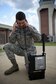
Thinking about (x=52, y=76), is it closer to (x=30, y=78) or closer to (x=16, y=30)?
(x=30, y=78)

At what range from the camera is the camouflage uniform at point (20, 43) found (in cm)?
258

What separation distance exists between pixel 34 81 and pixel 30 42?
0.55 m

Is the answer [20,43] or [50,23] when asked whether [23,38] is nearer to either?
[20,43]

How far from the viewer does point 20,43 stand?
2631mm

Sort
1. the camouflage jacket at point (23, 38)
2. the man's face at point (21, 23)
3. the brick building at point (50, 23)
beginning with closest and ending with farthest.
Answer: the man's face at point (21, 23), the camouflage jacket at point (23, 38), the brick building at point (50, 23)

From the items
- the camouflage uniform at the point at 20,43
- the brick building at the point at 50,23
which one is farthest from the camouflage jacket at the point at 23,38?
the brick building at the point at 50,23

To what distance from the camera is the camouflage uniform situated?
2578 mm

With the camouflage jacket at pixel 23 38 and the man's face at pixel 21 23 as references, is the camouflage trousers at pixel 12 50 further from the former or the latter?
the man's face at pixel 21 23

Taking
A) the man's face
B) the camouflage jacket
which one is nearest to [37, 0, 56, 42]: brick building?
the camouflage jacket

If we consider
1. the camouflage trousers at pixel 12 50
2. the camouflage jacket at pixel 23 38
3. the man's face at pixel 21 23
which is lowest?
the camouflage trousers at pixel 12 50

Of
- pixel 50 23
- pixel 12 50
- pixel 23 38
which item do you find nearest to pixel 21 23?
pixel 23 38

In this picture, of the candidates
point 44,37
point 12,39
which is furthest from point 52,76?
point 12,39

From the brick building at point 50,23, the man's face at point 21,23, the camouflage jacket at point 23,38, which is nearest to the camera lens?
the man's face at point 21,23

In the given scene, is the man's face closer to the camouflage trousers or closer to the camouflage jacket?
the camouflage jacket
